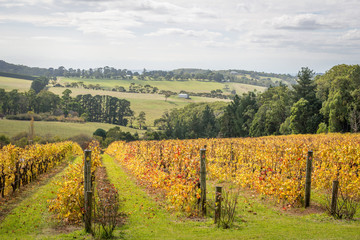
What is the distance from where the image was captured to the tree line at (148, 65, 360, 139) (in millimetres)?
43125

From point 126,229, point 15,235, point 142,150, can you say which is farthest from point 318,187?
point 142,150

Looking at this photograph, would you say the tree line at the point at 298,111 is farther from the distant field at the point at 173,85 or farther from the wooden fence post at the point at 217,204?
the distant field at the point at 173,85

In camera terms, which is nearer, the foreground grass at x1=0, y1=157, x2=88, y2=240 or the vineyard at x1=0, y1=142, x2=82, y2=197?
the foreground grass at x1=0, y1=157, x2=88, y2=240

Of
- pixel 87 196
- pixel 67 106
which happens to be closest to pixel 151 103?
pixel 67 106

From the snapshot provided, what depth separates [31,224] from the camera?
877cm

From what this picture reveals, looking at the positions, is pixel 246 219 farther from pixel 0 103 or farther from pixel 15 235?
pixel 0 103

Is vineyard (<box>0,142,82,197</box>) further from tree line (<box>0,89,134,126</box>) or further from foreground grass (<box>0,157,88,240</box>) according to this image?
tree line (<box>0,89,134,126</box>)

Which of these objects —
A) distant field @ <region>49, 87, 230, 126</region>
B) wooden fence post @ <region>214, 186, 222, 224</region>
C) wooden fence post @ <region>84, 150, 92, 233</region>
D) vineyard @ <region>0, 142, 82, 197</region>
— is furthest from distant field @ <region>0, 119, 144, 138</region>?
wooden fence post @ <region>214, 186, 222, 224</region>

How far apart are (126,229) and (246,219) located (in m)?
3.21

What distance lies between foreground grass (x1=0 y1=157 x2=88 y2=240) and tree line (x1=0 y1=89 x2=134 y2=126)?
3302 inches

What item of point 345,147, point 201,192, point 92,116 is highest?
point 345,147

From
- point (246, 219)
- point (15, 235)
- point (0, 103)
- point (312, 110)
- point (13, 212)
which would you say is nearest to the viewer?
point (15, 235)

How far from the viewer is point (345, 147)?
11469 millimetres

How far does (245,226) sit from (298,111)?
44.6m
